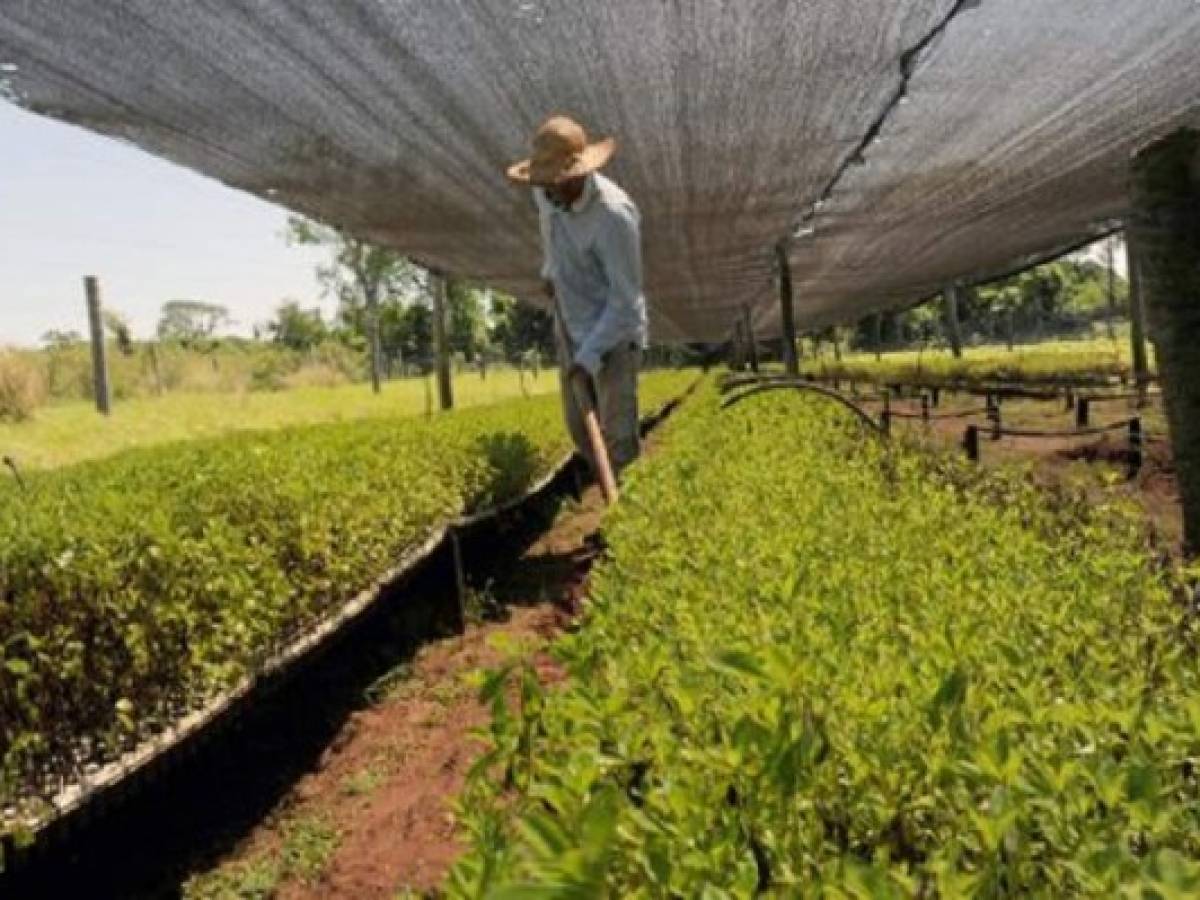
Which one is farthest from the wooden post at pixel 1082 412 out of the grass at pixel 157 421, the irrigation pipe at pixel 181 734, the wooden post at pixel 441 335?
the irrigation pipe at pixel 181 734

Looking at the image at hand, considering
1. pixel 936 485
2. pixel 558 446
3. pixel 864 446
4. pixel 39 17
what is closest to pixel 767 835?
pixel 936 485

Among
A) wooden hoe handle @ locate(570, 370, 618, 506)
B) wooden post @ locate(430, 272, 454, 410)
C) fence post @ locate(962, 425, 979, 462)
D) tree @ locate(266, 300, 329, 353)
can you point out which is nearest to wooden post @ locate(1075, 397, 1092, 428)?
fence post @ locate(962, 425, 979, 462)

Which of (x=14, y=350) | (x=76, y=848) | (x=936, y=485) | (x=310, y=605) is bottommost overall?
(x=76, y=848)

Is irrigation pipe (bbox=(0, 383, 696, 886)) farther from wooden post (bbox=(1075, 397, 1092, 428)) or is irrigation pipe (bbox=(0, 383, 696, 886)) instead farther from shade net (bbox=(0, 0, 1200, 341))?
wooden post (bbox=(1075, 397, 1092, 428))

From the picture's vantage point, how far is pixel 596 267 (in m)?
5.87

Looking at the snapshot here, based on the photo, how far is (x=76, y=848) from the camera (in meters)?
3.33

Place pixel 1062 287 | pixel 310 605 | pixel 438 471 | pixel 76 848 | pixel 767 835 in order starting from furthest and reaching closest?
pixel 1062 287 → pixel 438 471 → pixel 310 605 → pixel 76 848 → pixel 767 835

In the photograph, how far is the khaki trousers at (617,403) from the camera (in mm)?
5832

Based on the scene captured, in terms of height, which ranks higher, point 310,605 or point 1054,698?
point 1054,698

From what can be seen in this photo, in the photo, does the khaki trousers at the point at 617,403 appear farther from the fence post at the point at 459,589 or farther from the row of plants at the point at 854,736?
the row of plants at the point at 854,736

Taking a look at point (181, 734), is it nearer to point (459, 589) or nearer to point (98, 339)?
point (459, 589)

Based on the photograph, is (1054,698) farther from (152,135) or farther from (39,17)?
(152,135)

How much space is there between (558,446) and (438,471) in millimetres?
4141

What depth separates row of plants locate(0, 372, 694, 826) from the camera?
351 centimetres
